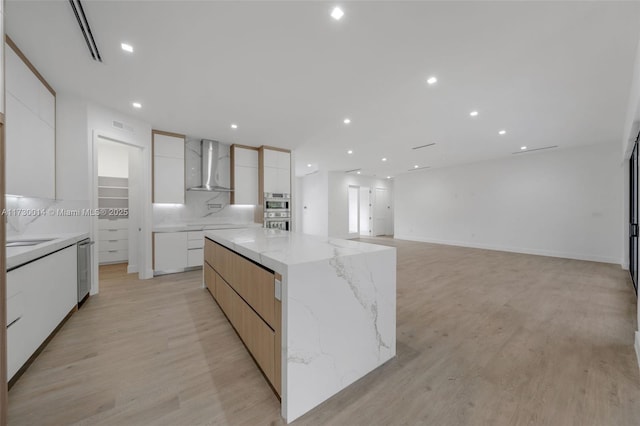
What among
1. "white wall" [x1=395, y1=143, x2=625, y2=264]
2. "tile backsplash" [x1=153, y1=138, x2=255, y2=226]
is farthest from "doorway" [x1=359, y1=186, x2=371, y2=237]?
"tile backsplash" [x1=153, y1=138, x2=255, y2=226]

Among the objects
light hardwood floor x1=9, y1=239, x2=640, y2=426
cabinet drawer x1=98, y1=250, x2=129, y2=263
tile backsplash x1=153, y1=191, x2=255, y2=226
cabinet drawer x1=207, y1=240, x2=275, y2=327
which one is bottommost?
light hardwood floor x1=9, y1=239, x2=640, y2=426

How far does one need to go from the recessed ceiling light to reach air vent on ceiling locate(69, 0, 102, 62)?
73.2 inches

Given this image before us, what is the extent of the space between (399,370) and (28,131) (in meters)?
4.28

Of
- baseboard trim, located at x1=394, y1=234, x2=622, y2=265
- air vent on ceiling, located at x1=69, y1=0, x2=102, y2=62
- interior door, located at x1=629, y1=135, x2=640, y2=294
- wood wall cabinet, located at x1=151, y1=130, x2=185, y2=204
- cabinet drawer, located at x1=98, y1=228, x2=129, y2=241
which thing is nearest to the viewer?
air vent on ceiling, located at x1=69, y1=0, x2=102, y2=62

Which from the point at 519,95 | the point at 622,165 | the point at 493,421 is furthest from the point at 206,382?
the point at 622,165

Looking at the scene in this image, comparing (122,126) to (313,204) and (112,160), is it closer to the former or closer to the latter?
(112,160)

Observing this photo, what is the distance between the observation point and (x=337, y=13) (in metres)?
1.83

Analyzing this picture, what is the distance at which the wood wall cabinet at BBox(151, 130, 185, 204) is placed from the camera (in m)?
4.54

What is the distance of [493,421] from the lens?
1343 millimetres

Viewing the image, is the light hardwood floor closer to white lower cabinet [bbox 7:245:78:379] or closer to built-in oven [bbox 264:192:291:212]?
white lower cabinet [bbox 7:245:78:379]

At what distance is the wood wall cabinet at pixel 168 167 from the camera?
14.9 feet

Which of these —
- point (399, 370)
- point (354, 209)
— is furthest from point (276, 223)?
point (354, 209)

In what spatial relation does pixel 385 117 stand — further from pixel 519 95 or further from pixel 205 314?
pixel 205 314

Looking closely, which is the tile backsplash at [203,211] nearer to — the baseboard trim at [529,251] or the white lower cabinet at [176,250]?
the white lower cabinet at [176,250]
